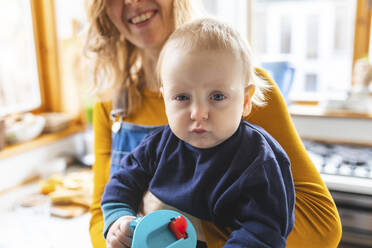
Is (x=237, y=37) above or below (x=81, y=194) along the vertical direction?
above

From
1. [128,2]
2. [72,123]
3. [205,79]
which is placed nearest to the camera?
[205,79]

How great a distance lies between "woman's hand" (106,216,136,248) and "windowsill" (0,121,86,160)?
1.37 meters

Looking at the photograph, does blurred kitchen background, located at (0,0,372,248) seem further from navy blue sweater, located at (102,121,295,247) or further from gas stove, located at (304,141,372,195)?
navy blue sweater, located at (102,121,295,247)

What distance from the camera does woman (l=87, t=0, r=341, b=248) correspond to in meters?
0.81

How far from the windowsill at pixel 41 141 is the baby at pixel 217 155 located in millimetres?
1350

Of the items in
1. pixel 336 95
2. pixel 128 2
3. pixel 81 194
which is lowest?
pixel 81 194

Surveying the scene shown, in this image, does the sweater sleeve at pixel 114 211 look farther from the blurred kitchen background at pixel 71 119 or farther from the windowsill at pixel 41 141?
the windowsill at pixel 41 141

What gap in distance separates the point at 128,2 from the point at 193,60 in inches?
17.1

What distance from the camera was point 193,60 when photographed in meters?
0.67

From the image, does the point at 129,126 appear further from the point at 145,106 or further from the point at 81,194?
the point at 81,194

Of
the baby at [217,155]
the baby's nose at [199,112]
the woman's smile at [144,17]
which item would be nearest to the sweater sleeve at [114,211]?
the baby at [217,155]

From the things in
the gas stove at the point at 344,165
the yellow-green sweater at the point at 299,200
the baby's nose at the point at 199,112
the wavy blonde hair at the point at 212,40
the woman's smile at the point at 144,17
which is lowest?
the gas stove at the point at 344,165

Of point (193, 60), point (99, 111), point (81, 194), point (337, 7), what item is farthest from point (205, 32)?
point (337, 7)

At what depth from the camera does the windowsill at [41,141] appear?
1886 mm
